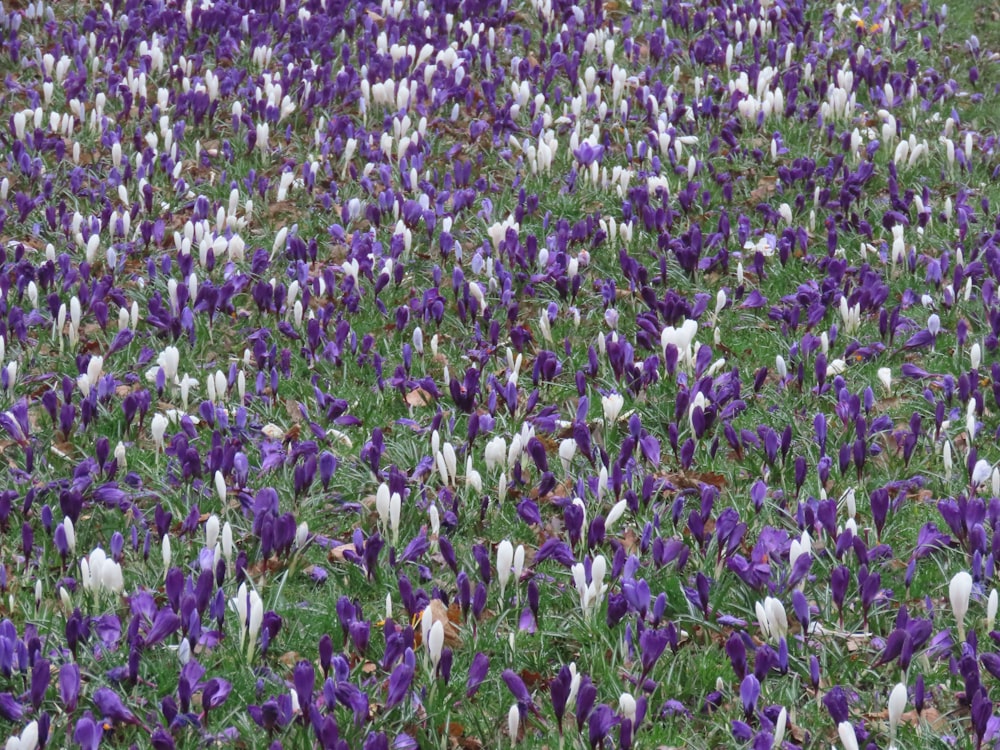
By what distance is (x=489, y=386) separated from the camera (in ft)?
19.6

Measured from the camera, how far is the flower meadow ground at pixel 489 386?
3936 millimetres

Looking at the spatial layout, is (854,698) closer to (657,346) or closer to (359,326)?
(657,346)

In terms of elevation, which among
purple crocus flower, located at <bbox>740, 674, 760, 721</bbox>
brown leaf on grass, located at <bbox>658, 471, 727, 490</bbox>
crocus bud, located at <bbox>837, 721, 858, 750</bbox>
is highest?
crocus bud, located at <bbox>837, 721, 858, 750</bbox>

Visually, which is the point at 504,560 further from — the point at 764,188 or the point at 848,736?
the point at 764,188

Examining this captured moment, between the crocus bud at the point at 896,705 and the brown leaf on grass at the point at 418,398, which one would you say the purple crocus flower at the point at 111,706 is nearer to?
the crocus bud at the point at 896,705

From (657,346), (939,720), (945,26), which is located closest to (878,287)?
(657,346)

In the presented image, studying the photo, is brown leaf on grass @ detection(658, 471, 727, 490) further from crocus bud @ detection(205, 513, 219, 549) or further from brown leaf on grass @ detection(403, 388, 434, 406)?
crocus bud @ detection(205, 513, 219, 549)

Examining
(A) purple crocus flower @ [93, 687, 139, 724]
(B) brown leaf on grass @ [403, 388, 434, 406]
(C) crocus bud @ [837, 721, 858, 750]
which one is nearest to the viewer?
(C) crocus bud @ [837, 721, 858, 750]

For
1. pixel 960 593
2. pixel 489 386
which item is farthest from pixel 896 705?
pixel 489 386

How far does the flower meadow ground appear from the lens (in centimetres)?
394

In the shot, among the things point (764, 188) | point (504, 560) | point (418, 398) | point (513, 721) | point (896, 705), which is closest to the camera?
point (896, 705)

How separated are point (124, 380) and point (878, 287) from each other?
13.4 ft

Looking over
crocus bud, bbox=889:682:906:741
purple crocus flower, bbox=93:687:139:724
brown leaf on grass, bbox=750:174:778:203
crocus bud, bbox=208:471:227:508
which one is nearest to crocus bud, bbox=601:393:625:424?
crocus bud, bbox=208:471:227:508

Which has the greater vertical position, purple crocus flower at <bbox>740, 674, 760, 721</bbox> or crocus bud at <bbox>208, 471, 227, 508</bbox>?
purple crocus flower at <bbox>740, 674, 760, 721</bbox>
